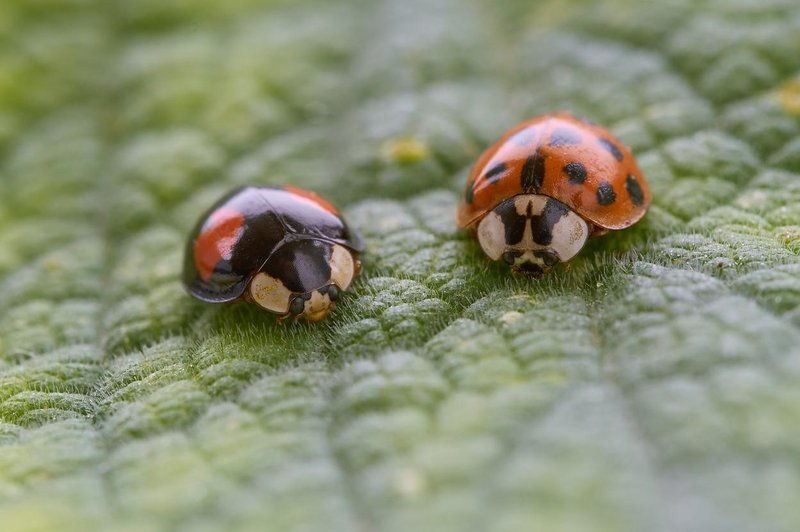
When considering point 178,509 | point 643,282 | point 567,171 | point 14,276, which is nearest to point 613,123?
point 567,171

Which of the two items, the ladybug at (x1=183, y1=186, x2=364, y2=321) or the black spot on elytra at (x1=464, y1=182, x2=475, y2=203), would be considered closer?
the ladybug at (x1=183, y1=186, x2=364, y2=321)

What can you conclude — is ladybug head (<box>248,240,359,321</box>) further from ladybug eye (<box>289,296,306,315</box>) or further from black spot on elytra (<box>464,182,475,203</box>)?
black spot on elytra (<box>464,182,475,203</box>)

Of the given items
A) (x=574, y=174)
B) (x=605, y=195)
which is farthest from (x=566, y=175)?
(x=605, y=195)

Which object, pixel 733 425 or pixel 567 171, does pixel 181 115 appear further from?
pixel 733 425

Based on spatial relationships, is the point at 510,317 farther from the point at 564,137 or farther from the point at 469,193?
the point at 564,137

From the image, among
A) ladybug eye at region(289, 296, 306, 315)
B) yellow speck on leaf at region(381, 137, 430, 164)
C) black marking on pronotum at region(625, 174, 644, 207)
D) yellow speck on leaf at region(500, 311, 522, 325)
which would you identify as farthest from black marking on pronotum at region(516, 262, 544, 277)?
yellow speck on leaf at region(381, 137, 430, 164)

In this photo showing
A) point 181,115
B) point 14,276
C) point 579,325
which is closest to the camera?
point 579,325
